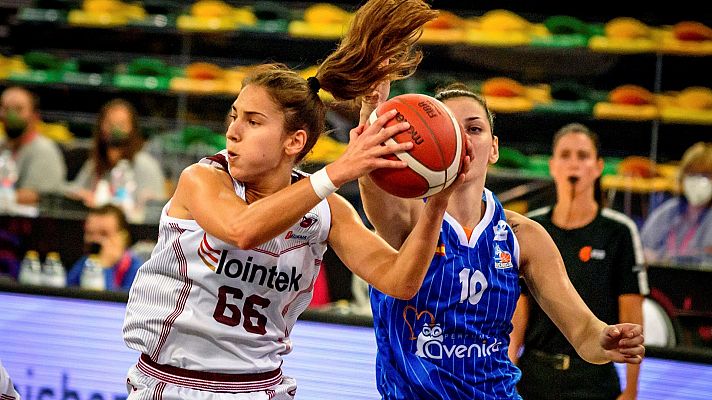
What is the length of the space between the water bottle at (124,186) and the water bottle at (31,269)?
2.45ft

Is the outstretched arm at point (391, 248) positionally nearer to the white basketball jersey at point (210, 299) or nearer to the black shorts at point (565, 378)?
the white basketball jersey at point (210, 299)

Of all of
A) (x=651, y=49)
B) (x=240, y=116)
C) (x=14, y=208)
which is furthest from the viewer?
(x=651, y=49)

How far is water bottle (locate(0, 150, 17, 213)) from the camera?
689cm

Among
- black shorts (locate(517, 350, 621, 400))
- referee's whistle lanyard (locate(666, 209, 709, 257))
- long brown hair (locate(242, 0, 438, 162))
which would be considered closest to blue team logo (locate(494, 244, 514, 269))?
long brown hair (locate(242, 0, 438, 162))

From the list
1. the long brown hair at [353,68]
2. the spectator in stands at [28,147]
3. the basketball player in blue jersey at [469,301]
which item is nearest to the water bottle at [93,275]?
the spectator in stands at [28,147]

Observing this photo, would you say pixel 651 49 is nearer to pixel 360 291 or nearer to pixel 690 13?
Answer: pixel 690 13

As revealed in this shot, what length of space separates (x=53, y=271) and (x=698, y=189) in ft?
13.7

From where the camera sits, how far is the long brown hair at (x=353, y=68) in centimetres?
288

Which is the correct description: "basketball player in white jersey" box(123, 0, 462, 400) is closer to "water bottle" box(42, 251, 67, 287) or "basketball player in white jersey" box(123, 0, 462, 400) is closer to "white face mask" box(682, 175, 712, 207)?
"water bottle" box(42, 251, 67, 287)

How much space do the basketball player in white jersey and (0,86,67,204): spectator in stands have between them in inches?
183

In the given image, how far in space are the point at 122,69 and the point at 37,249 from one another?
286 cm

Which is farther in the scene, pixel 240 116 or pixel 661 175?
pixel 661 175

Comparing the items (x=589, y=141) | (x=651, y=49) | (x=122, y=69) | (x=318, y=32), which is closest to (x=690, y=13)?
(x=651, y=49)

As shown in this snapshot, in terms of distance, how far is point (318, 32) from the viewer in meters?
8.23
